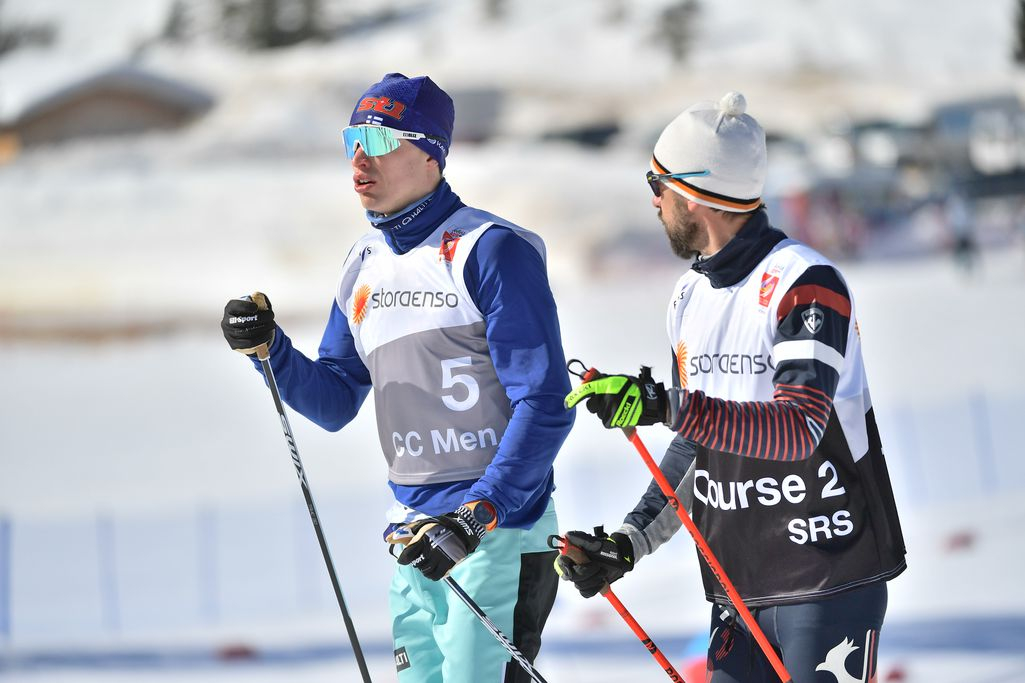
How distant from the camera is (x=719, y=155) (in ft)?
8.01

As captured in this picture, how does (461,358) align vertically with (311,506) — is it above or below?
above

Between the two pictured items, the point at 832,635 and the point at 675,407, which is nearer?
the point at 675,407

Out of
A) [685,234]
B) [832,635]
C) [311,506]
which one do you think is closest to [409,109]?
[685,234]

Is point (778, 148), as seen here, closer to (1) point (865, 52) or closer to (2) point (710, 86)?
(2) point (710, 86)

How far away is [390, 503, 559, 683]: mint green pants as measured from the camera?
262 centimetres

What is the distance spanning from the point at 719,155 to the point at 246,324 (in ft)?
3.55

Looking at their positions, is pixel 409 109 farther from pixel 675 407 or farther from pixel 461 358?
pixel 675 407

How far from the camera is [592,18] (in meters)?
69.4

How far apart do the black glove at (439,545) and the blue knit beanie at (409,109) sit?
804mm

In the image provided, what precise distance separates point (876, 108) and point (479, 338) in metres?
54.8

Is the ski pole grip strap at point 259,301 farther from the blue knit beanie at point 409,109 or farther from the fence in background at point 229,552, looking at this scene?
the fence in background at point 229,552

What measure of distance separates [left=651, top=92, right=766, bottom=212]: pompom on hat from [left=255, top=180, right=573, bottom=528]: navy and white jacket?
0.36m

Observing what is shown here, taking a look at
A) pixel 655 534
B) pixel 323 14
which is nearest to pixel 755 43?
pixel 323 14

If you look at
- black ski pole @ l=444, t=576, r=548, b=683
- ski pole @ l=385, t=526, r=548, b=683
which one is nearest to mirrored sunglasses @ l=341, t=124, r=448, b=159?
ski pole @ l=385, t=526, r=548, b=683
